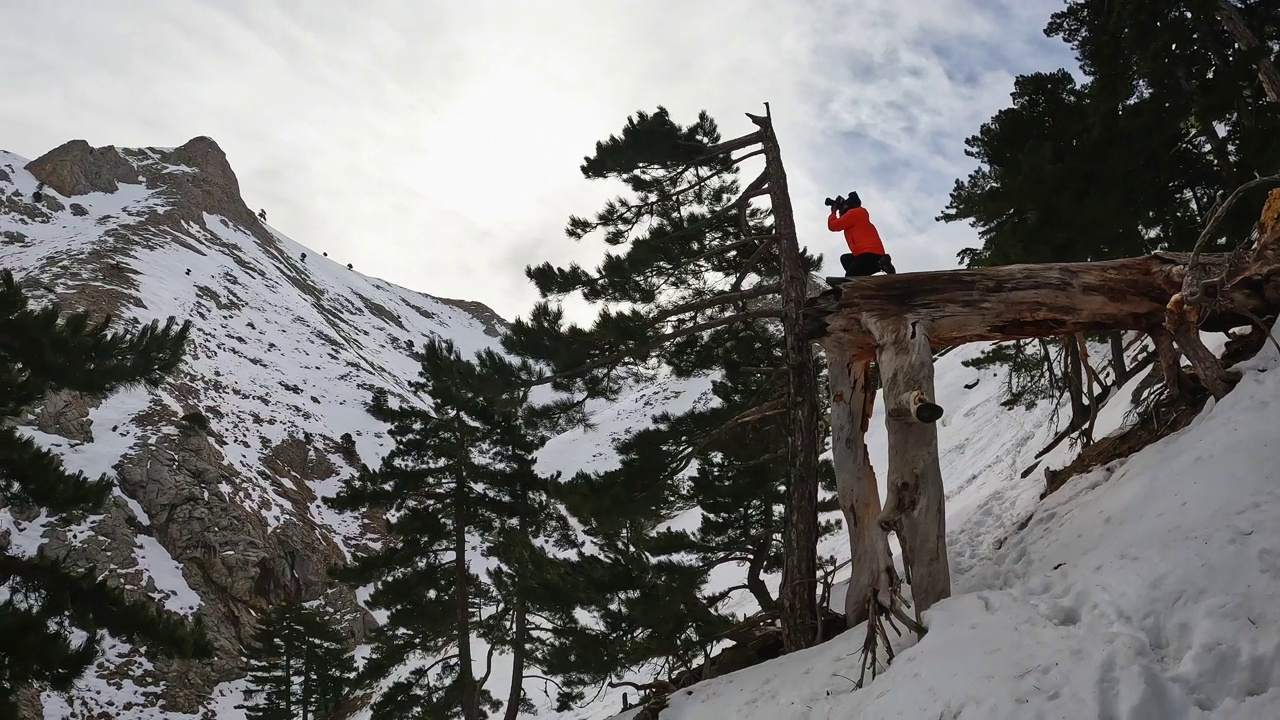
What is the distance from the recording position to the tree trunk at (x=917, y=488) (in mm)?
5180

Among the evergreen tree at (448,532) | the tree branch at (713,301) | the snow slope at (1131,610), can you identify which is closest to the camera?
the snow slope at (1131,610)

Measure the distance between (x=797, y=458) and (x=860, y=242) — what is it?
267cm

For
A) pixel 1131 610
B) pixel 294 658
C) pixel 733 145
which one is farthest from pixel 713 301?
pixel 294 658

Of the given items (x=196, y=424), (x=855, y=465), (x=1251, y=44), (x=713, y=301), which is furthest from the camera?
(x=196, y=424)

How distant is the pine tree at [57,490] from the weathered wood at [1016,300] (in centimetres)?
864

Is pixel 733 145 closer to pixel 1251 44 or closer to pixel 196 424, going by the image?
pixel 1251 44

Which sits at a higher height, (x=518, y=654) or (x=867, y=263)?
(x=867, y=263)

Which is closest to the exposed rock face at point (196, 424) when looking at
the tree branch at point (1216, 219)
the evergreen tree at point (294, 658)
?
the evergreen tree at point (294, 658)

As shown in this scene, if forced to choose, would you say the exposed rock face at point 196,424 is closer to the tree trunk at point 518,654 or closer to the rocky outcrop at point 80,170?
the rocky outcrop at point 80,170

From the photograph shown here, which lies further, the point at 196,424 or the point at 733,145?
the point at 196,424

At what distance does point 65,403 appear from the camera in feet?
94.9

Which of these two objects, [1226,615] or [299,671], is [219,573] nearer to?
[299,671]

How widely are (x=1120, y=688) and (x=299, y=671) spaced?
84.8 feet

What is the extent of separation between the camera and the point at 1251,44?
9180mm
